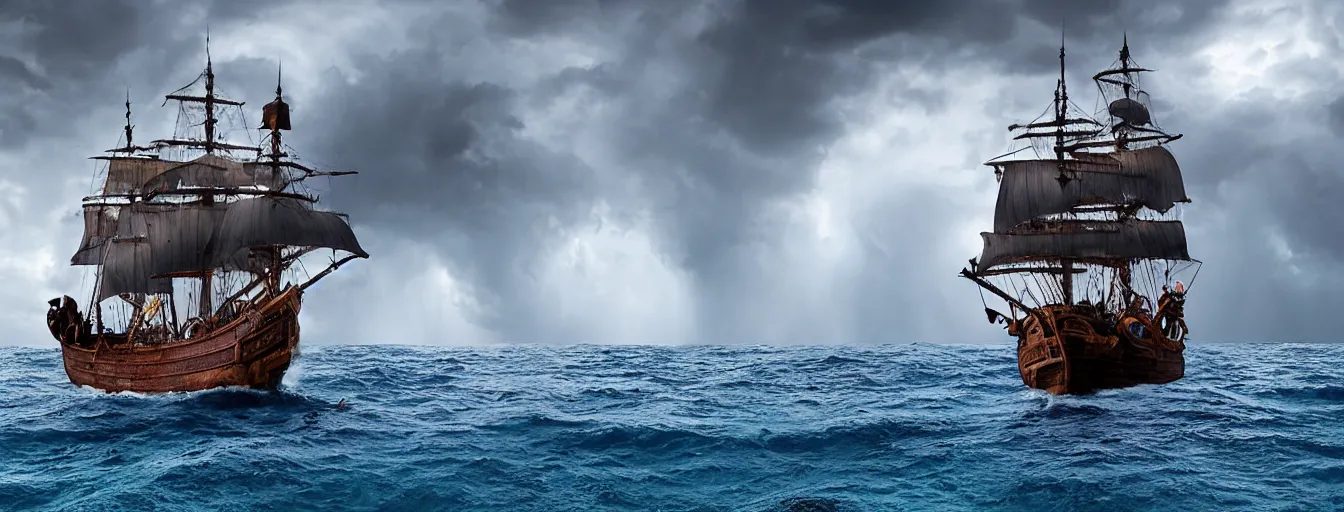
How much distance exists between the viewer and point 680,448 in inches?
1313

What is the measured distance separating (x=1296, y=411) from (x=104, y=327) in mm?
67020

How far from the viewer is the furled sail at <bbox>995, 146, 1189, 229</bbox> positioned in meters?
58.5

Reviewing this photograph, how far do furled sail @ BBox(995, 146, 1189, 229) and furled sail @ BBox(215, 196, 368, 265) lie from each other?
39.8m

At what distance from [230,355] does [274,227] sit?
8.22 m

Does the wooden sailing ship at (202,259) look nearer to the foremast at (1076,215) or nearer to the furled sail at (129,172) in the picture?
the furled sail at (129,172)

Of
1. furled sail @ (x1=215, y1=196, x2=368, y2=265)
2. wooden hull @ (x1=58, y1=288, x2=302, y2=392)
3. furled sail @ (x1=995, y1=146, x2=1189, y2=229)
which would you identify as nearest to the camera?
wooden hull @ (x1=58, y1=288, x2=302, y2=392)

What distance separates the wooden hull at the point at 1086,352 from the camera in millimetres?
48578

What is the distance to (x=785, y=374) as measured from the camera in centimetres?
5984

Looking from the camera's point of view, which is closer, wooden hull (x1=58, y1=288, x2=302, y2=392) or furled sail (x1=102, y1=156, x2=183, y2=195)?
wooden hull (x1=58, y1=288, x2=302, y2=392)

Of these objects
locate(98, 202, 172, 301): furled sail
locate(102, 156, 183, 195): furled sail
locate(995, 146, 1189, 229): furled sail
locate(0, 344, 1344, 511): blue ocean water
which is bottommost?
locate(0, 344, 1344, 511): blue ocean water

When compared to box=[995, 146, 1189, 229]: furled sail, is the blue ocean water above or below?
below

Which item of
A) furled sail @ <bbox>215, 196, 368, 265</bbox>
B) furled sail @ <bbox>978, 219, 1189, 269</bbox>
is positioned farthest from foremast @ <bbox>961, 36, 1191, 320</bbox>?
furled sail @ <bbox>215, 196, 368, 265</bbox>

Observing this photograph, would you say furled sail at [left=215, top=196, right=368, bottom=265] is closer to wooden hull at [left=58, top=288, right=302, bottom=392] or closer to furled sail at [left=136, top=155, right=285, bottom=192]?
furled sail at [left=136, top=155, right=285, bottom=192]

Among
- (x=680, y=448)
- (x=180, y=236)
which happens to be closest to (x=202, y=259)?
(x=180, y=236)
